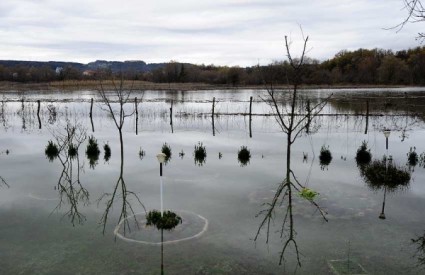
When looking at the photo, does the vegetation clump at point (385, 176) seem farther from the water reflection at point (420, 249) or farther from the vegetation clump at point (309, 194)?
the water reflection at point (420, 249)

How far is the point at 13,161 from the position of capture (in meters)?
16.2

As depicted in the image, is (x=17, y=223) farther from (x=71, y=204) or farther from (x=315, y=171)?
(x=315, y=171)

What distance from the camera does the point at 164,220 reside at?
30.5ft

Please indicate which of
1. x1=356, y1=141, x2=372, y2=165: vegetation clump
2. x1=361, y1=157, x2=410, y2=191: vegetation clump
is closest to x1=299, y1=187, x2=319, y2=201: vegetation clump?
x1=361, y1=157, x2=410, y2=191: vegetation clump

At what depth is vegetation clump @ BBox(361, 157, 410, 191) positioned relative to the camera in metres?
12.8

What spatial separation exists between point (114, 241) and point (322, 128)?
66.0 feet

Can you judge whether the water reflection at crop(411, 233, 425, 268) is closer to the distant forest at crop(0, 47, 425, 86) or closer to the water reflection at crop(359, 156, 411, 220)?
the water reflection at crop(359, 156, 411, 220)

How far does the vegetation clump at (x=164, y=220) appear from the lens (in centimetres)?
919

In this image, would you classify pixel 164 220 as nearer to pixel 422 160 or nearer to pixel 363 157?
pixel 363 157

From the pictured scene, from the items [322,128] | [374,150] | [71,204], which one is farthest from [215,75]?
[71,204]

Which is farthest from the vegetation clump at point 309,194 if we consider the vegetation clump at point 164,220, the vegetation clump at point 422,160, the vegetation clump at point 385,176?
the vegetation clump at point 422,160

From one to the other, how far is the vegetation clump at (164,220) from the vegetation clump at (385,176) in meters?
6.45

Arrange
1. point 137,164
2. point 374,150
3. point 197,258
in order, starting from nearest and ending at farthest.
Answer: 1. point 197,258
2. point 137,164
3. point 374,150

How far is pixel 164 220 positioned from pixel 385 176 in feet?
26.1
